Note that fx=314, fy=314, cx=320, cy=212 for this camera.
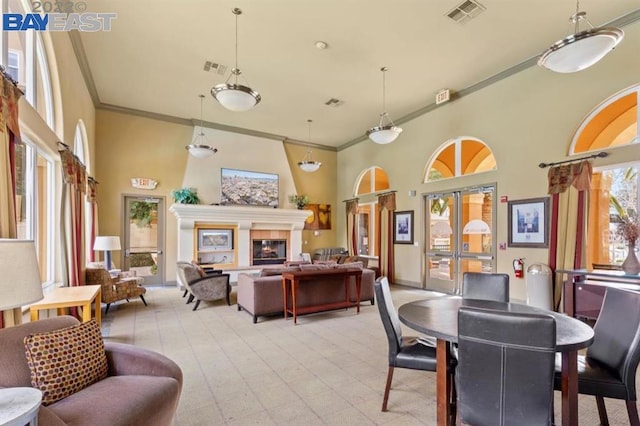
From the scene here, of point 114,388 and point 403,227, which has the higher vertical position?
point 403,227

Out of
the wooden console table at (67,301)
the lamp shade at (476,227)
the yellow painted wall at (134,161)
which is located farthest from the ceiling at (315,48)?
the wooden console table at (67,301)

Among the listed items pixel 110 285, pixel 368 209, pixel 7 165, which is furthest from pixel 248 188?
pixel 7 165

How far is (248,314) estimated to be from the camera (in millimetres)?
5156

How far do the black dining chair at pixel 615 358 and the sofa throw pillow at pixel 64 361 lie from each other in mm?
2855

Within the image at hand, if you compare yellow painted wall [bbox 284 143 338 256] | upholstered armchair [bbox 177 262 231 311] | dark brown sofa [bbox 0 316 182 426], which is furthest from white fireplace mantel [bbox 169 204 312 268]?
dark brown sofa [bbox 0 316 182 426]

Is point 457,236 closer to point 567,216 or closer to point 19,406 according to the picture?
point 567,216

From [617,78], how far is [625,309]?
4097 mm

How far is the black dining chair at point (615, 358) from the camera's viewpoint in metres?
1.84

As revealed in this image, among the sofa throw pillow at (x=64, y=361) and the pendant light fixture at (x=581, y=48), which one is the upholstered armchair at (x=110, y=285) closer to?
the sofa throw pillow at (x=64, y=361)

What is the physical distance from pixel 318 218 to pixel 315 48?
6.23 m

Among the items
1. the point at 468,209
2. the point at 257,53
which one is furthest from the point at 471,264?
the point at 257,53

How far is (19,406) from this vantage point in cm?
120

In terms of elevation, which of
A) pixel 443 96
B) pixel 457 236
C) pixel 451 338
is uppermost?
pixel 443 96

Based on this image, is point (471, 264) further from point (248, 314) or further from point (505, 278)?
point (248, 314)
